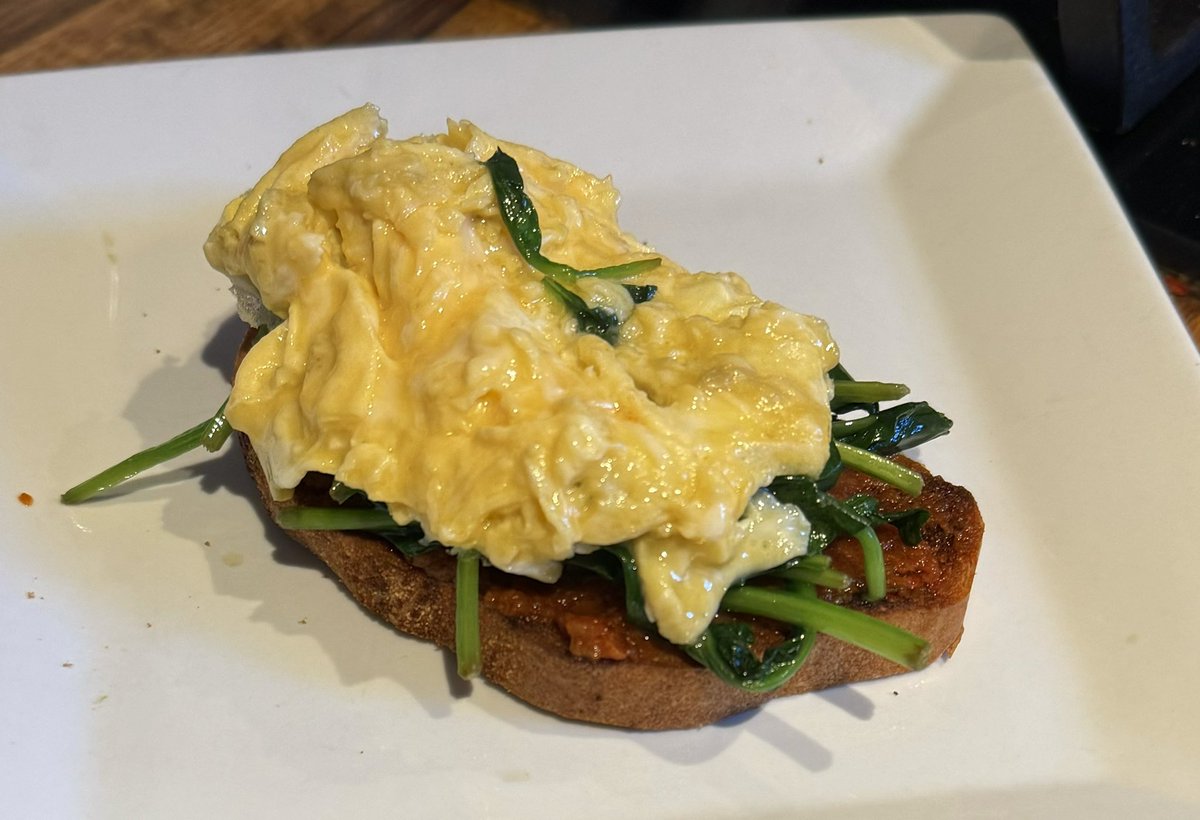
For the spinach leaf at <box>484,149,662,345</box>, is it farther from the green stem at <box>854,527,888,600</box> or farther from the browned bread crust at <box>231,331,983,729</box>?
the green stem at <box>854,527,888,600</box>

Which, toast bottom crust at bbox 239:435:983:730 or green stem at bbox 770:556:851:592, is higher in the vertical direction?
green stem at bbox 770:556:851:592

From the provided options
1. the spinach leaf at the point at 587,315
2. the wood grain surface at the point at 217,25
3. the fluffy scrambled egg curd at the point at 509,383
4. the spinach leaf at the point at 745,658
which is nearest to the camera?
the fluffy scrambled egg curd at the point at 509,383

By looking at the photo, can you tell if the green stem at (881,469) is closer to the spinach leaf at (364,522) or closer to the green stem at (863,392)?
the green stem at (863,392)

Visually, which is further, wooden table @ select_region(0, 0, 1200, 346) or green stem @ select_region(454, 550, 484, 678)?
wooden table @ select_region(0, 0, 1200, 346)

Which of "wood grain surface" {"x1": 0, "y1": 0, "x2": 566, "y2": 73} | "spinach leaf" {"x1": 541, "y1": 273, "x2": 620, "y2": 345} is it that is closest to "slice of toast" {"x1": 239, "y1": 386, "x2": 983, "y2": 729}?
"spinach leaf" {"x1": 541, "y1": 273, "x2": 620, "y2": 345}

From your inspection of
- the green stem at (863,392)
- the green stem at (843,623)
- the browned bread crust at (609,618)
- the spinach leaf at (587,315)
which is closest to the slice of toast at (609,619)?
the browned bread crust at (609,618)

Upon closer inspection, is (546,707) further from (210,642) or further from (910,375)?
(910,375)
